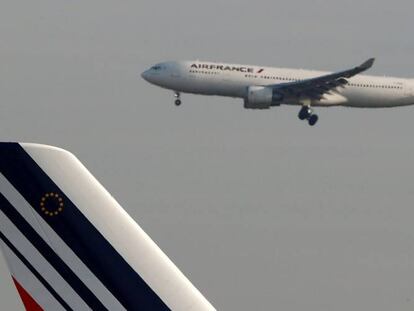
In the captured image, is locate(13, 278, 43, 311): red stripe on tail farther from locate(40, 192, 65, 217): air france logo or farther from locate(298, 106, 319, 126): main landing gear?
locate(298, 106, 319, 126): main landing gear

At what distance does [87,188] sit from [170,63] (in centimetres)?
10213

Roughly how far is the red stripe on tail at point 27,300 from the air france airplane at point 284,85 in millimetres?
89940

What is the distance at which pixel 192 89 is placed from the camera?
11394cm

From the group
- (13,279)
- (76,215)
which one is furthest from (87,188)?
(13,279)

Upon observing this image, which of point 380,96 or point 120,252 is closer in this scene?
point 120,252

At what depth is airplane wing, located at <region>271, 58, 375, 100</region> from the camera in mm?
119562

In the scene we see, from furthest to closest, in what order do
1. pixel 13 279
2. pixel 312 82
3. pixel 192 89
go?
pixel 312 82 < pixel 192 89 < pixel 13 279

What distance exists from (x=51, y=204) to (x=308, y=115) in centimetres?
9845

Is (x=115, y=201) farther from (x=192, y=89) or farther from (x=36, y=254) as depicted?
(x=192, y=89)

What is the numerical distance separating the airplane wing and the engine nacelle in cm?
157

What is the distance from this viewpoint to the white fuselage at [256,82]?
11525 cm

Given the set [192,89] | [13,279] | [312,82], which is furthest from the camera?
[312,82]

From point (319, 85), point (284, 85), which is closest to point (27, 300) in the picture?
point (284, 85)

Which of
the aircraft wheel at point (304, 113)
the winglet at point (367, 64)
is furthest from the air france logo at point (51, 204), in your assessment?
the winglet at point (367, 64)
